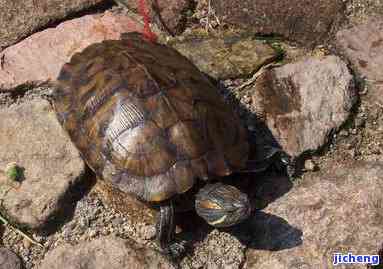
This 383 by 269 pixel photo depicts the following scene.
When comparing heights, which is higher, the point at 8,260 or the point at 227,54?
the point at 227,54

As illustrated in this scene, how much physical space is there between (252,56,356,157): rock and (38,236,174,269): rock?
32.8 inches

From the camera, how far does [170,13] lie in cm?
355

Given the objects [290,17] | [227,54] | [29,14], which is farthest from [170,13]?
[29,14]

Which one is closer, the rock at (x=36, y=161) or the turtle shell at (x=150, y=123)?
the turtle shell at (x=150, y=123)

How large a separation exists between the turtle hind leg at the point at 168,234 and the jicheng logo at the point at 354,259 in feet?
2.20

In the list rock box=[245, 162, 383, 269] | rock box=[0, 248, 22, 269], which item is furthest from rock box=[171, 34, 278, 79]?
rock box=[0, 248, 22, 269]

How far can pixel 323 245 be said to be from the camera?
118 inches

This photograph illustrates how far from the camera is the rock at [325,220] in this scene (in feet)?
9.75

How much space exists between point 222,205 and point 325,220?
1.62ft

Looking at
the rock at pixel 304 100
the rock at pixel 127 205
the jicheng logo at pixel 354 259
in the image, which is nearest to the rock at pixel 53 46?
the rock at pixel 127 205

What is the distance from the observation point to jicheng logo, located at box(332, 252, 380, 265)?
2.93 metres

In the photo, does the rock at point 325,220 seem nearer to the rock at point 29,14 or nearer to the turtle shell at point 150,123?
the turtle shell at point 150,123

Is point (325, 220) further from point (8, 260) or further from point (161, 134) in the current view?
point (8, 260)

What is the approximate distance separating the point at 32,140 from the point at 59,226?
0.46 metres
